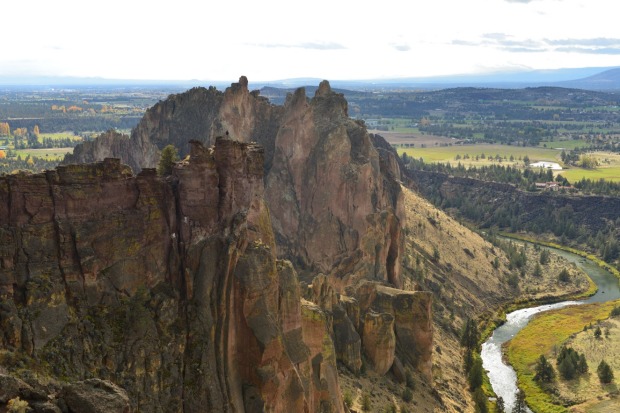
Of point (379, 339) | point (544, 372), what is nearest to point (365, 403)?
point (379, 339)

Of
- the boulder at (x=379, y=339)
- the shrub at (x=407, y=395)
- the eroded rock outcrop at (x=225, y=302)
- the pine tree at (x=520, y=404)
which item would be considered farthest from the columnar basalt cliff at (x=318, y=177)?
the pine tree at (x=520, y=404)

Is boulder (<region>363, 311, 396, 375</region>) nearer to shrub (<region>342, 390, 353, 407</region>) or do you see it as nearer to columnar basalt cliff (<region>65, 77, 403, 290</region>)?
shrub (<region>342, 390, 353, 407</region>)

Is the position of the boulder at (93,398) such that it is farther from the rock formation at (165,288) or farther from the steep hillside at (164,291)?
the rock formation at (165,288)

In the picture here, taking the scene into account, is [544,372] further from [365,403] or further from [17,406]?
[17,406]

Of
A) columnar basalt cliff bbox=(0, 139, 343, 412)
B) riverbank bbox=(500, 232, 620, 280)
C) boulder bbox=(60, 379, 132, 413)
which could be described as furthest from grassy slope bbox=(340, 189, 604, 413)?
boulder bbox=(60, 379, 132, 413)

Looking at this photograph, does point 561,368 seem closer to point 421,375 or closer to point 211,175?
point 421,375
